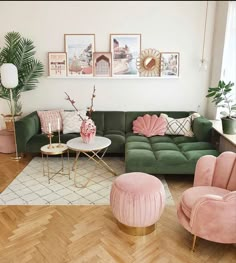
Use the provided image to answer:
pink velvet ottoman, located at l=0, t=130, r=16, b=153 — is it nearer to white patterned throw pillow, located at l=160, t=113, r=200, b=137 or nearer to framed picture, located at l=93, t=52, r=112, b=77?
framed picture, located at l=93, t=52, r=112, b=77

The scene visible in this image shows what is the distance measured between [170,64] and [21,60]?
2493 mm

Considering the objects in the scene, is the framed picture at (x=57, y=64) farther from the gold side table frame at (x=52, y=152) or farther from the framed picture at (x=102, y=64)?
the gold side table frame at (x=52, y=152)

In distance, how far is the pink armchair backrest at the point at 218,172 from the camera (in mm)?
2137

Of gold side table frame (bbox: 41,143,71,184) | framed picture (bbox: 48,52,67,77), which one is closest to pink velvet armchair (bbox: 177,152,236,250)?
gold side table frame (bbox: 41,143,71,184)

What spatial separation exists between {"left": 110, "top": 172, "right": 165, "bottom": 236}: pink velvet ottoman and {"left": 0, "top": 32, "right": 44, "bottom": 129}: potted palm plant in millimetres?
2809

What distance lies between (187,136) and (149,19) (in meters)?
2.03

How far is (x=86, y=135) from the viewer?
2.97m

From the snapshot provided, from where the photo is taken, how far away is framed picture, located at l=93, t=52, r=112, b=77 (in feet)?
13.6

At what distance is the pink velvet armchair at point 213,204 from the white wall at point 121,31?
2323 mm

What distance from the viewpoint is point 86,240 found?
2039 mm

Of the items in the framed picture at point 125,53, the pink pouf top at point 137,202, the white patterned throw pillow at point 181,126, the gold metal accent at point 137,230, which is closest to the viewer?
the pink pouf top at point 137,202

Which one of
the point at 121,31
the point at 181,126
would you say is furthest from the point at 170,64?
the point at 181,126

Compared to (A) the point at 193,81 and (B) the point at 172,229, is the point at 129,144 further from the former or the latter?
(A) the point at 193,81

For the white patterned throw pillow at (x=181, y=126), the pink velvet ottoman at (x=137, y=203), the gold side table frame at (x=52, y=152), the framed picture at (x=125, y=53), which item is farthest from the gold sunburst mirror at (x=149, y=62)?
the pink velvet ottoman at (x=137, y=203)
